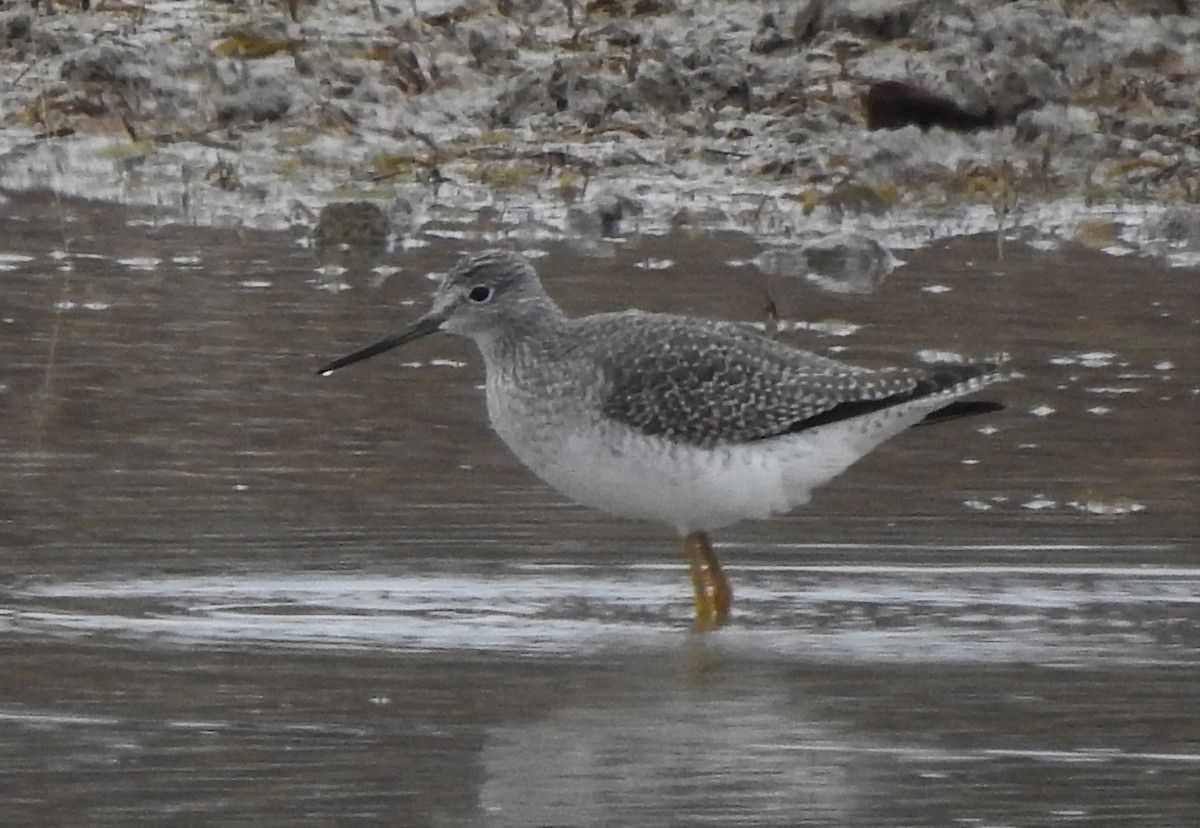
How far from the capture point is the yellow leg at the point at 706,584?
729 centimetres

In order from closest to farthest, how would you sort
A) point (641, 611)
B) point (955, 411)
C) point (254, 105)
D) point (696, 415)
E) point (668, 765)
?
point (668, 765) < point (641, 611) < point (696, 415) < point (955, 411) < point (254, 105)

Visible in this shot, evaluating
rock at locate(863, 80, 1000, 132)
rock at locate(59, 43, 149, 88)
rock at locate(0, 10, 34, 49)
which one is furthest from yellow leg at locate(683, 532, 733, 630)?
rock at locate(0, 10, 34, 49)

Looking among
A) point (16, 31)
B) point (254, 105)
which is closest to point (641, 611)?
point (254, 105)

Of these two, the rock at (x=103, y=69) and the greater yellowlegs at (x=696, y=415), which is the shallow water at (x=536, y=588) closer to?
the greater yellowlegs at (x=696, y=415)

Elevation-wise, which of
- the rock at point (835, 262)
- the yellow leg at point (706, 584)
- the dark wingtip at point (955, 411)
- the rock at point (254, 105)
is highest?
the dark wingtip at point (955, 411)

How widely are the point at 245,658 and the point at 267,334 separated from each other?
353 cm

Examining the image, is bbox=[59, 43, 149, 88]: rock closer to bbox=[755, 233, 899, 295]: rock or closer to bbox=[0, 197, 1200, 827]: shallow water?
bbox=[0, 197, 1200, 827]: shallow water

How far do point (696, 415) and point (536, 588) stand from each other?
68 cm

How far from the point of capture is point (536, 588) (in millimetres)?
7332

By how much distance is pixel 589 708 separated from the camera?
246 inches

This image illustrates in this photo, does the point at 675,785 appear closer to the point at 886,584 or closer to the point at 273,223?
the point at 886,584

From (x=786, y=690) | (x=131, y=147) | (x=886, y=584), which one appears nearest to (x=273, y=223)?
(x=131, y=147)

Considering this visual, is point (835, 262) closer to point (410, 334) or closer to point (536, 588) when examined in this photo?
point (410, 334)

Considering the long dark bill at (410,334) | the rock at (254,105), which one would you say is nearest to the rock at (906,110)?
the rock at (254,105)
